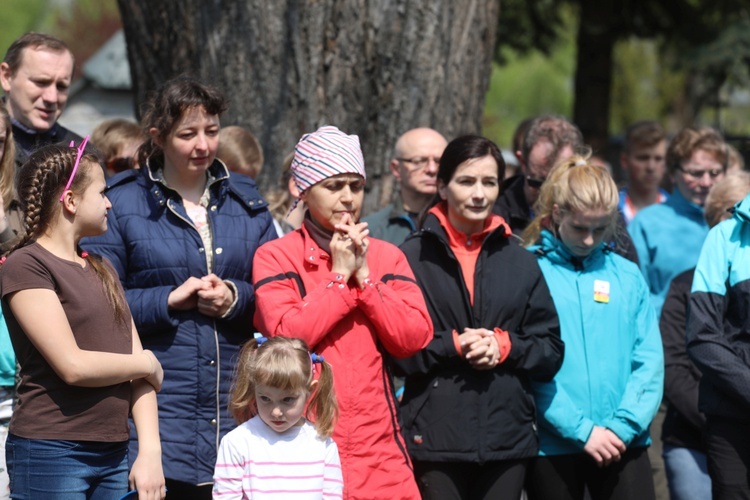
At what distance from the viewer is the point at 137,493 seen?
3521 millimetres

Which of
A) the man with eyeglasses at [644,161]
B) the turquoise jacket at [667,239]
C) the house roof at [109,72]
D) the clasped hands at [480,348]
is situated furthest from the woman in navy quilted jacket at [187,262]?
the house roof at [109,72]

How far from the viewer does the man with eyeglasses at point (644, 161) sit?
7.55 metres

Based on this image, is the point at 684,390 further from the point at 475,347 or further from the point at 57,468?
the point at 57,468

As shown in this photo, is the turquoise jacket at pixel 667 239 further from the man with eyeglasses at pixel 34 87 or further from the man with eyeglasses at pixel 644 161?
the man with eyeglasses at pixel 34 87

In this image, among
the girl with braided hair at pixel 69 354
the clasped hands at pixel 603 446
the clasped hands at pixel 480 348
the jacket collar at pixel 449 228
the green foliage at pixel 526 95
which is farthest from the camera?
the green foliage at pixel 526 95

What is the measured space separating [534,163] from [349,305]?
2164 millimetres

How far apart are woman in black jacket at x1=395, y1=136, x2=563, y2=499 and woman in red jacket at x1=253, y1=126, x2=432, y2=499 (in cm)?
30

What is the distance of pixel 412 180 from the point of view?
5.45 m

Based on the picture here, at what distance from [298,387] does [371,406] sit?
0.39m

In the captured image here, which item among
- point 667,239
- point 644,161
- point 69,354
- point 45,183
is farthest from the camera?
point 644,161

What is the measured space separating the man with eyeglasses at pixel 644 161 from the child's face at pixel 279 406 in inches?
173

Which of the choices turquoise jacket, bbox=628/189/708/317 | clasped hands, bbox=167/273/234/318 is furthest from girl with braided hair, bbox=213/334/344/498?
turquoise jacket, bbox=628/189/708/317

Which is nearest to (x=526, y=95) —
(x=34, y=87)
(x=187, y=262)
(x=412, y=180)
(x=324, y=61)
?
(x=324, y=61)

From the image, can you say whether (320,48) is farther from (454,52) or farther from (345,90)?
(454,52)
